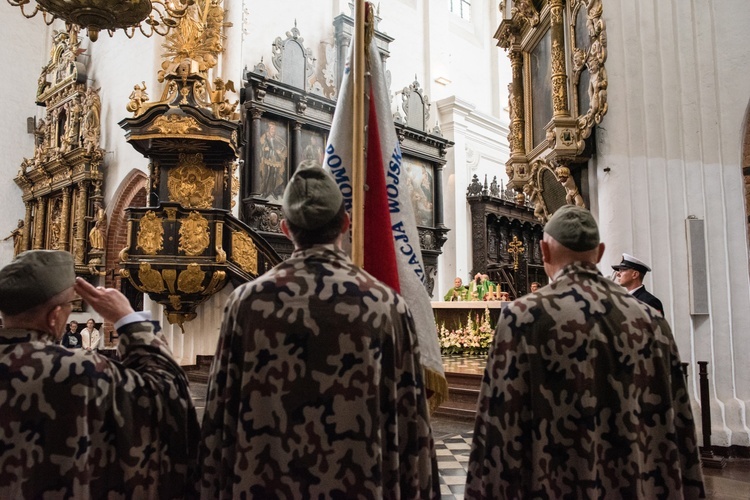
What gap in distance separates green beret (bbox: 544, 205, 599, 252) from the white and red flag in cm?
74

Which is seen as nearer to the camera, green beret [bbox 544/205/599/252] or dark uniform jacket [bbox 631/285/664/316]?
green beret [bbox 544/205/599/252]

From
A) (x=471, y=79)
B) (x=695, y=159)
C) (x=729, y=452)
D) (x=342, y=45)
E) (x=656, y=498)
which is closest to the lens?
(x=656, y=498)

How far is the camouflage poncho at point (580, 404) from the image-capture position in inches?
72.9

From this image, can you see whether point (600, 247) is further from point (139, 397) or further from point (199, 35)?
point (199, 35)

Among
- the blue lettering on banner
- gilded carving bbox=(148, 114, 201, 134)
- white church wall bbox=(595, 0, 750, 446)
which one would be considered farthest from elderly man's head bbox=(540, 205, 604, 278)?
gilded carving bbox=(148, 114, 201, 134)

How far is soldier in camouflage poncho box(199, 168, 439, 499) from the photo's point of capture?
5.32 feet

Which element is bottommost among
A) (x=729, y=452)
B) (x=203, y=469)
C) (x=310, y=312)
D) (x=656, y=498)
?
(x=729, y=452)

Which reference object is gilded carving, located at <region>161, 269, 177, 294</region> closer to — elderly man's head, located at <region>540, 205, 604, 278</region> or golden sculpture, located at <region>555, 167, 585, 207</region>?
golden sculpture, located at <region>555, 167, 585, 207</region>

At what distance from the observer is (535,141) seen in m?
6.68

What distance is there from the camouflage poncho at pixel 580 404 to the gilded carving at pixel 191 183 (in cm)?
859

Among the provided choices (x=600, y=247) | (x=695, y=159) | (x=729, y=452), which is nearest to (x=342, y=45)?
(x=695, y=159)

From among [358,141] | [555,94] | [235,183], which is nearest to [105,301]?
Answer: [358,141]

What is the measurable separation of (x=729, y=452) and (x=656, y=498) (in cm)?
350

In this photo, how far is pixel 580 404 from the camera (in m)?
1.86
